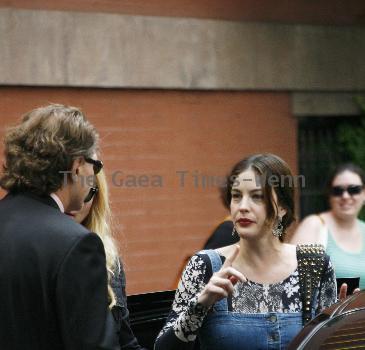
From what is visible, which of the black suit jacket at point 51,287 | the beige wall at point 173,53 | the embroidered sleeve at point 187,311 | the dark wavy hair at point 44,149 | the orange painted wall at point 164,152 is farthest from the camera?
the orange painted wall at point 164,152

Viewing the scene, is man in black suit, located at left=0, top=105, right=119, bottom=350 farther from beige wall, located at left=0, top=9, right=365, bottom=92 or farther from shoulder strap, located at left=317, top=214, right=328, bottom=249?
beige wall, located at left=0, top=9, right=365, bottom=92

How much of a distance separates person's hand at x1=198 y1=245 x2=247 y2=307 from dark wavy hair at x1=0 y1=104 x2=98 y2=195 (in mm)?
686

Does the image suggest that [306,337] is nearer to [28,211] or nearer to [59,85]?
[28,211]

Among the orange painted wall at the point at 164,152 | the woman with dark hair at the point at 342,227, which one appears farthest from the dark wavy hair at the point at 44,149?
the orange painted wall at the point at 164,152

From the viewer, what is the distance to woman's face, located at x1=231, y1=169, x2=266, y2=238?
12.8 feet

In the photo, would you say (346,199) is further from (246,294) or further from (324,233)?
(246,294)

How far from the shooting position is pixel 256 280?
3.86m

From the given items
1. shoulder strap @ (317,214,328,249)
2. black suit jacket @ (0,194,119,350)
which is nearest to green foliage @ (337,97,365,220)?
shoulder strap @ (317,214,328,249)

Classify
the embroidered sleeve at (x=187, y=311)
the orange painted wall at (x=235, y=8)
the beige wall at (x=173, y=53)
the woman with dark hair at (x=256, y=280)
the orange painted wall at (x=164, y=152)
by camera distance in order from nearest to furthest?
the embroidered sleeve at (x=187, y=311) < the woman with dark hair at (x=256, y=280) < the beige wall at (x=173, y=53) < the orange painted wall at (x=235, y=8) < the orange painted wall at (x=164, y=152)

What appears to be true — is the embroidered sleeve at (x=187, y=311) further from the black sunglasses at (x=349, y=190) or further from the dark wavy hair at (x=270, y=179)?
the black sunglasses at (x=349, y=190)

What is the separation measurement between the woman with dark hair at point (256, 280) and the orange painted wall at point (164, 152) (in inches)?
158

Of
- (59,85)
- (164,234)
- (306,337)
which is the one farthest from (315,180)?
(306,337)

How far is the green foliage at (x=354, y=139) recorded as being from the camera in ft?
31.6

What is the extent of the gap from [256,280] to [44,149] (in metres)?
1.25
